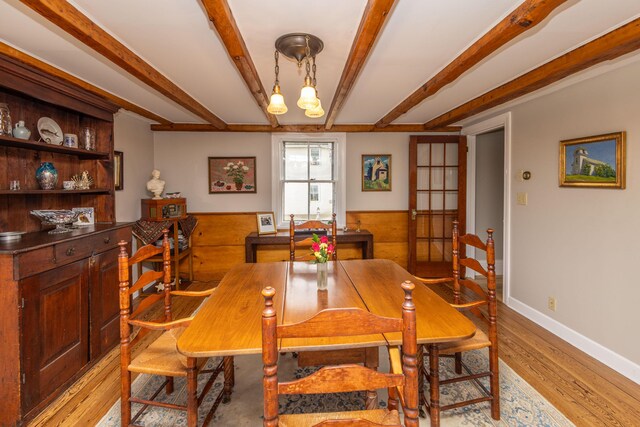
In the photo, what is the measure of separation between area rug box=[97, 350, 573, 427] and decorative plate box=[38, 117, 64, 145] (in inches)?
79.3

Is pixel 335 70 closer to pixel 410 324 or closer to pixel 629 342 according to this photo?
pixel 410 324

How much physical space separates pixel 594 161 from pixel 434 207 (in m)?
2.32

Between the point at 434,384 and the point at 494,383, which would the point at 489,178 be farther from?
the point at 434,384

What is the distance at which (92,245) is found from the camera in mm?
2469

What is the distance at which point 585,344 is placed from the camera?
2703 mm

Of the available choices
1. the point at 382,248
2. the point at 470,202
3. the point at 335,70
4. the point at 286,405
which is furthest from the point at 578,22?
the point at 382,248

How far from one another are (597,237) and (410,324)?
260 centimetres

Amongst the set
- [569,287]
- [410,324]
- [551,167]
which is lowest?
[569,287]

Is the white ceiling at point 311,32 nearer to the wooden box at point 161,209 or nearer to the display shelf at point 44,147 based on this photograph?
the display shelf at point 44,147

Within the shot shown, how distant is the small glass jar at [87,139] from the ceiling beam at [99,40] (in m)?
0.84

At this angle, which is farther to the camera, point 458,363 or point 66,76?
point 66,76

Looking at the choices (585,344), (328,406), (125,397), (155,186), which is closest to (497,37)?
(328,406)

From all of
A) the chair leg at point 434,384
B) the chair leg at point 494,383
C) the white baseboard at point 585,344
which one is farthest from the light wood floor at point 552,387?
the chair leg at point 434,384

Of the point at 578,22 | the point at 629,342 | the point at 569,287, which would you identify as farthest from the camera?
the point at 569,287
